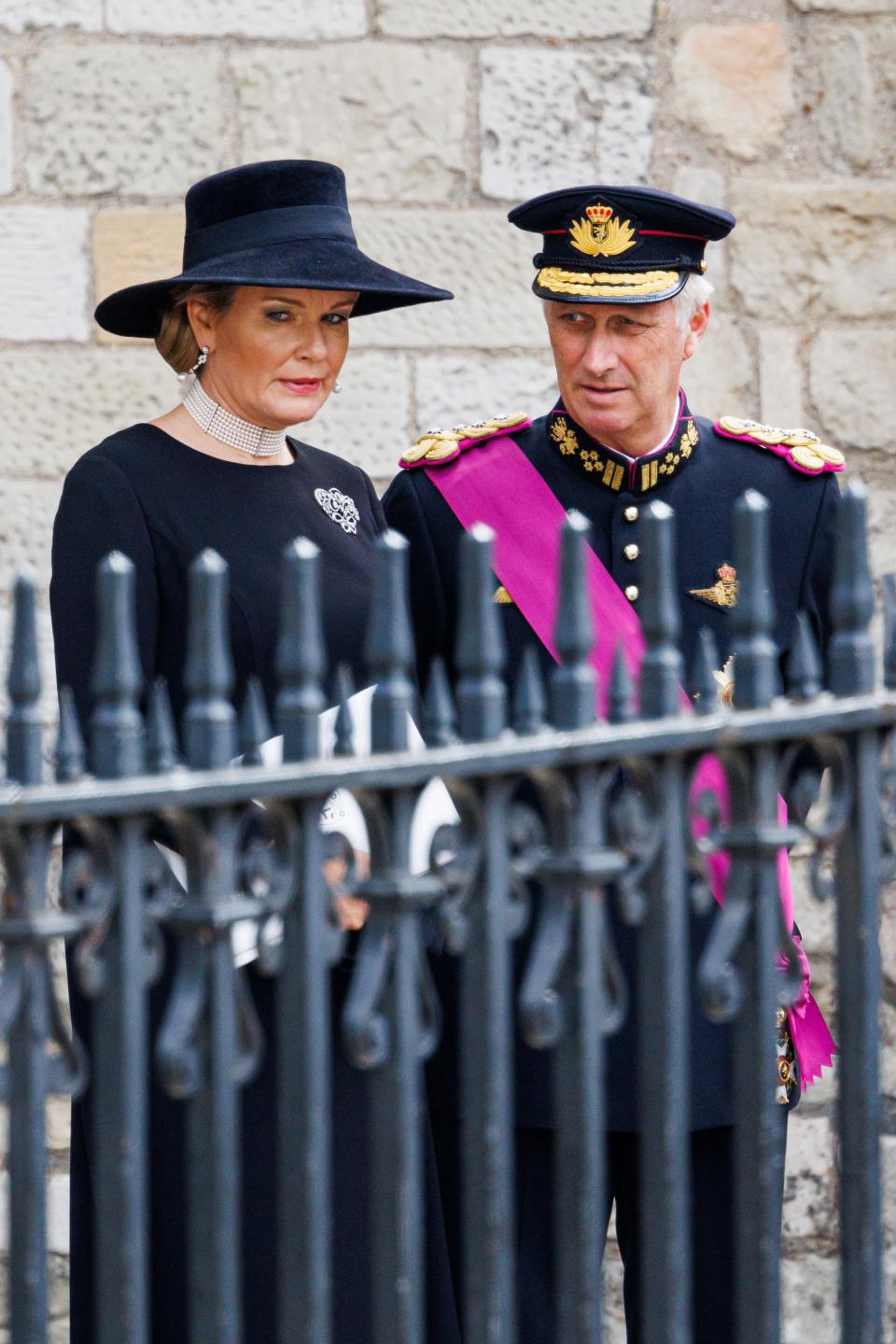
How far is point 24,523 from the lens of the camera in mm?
3838

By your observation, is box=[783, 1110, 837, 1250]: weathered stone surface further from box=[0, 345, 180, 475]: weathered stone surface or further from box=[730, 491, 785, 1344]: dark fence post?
box=[730, 491, 785, 1344]: dark fence post

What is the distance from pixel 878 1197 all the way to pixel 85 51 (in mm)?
2855

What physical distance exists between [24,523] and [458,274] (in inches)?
39.5

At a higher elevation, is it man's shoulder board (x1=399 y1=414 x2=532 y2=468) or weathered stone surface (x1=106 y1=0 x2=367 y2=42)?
weathered stone surface (x1=106 y1=0 x2=367 y2=42)

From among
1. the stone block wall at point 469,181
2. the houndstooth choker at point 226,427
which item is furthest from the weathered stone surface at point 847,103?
the houndstooth choker at point 226,427

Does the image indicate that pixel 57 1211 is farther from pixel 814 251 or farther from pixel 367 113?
pixel 814 251

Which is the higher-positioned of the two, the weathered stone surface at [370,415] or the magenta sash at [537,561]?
the weathered stone surface at [370,415]

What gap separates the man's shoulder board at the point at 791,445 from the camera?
287cm

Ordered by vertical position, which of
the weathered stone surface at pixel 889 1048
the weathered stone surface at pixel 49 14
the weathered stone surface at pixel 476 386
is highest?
the weathered stone surface at pixel 49 14

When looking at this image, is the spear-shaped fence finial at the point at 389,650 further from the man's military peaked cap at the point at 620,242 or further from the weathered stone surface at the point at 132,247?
the weathered stone surface at the point at 132,247

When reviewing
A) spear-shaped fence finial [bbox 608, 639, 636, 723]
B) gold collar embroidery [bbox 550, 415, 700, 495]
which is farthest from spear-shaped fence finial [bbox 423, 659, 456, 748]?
gold collar embroidery [bbox 550, 415, 700, 495]

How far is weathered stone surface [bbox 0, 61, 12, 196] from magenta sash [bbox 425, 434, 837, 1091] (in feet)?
4.77

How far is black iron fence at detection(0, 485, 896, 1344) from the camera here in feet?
4.89

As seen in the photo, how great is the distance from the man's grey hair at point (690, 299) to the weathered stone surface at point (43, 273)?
1.50 m
